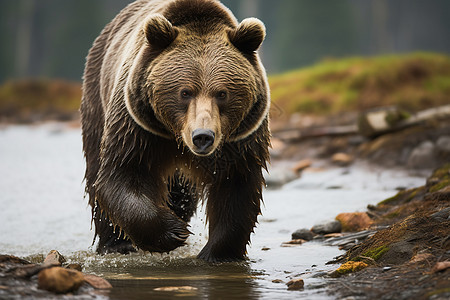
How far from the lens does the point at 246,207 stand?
559cm

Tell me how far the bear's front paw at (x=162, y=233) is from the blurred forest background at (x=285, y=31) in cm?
3889

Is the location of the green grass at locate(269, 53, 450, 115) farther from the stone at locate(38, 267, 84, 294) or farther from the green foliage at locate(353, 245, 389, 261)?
the stone at locate(38, 267, 84, 294)

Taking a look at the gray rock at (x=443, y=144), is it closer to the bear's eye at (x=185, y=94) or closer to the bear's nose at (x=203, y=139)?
the bear's eye at (x=185, y=94)

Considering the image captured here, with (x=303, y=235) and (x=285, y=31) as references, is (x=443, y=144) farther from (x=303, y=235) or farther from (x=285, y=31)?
(x=285, y=31)

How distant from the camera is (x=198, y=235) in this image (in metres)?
7.25

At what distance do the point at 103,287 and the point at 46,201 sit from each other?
18.6 ft

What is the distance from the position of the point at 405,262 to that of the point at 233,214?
1.68 m

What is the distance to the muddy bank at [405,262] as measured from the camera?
145 inches

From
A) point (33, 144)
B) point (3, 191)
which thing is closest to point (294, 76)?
point (33, 144)

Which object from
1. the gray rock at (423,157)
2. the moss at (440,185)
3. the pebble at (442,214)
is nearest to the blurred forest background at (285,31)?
the gray rock at (423,157)

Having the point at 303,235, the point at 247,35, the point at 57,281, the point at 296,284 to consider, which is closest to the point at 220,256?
the point at 303,235

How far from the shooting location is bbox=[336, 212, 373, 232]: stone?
6.36 metres

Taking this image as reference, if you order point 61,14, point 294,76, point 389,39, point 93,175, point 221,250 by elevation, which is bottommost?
point 221,250

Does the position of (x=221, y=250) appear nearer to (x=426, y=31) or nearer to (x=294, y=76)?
(x=294, y=76)
